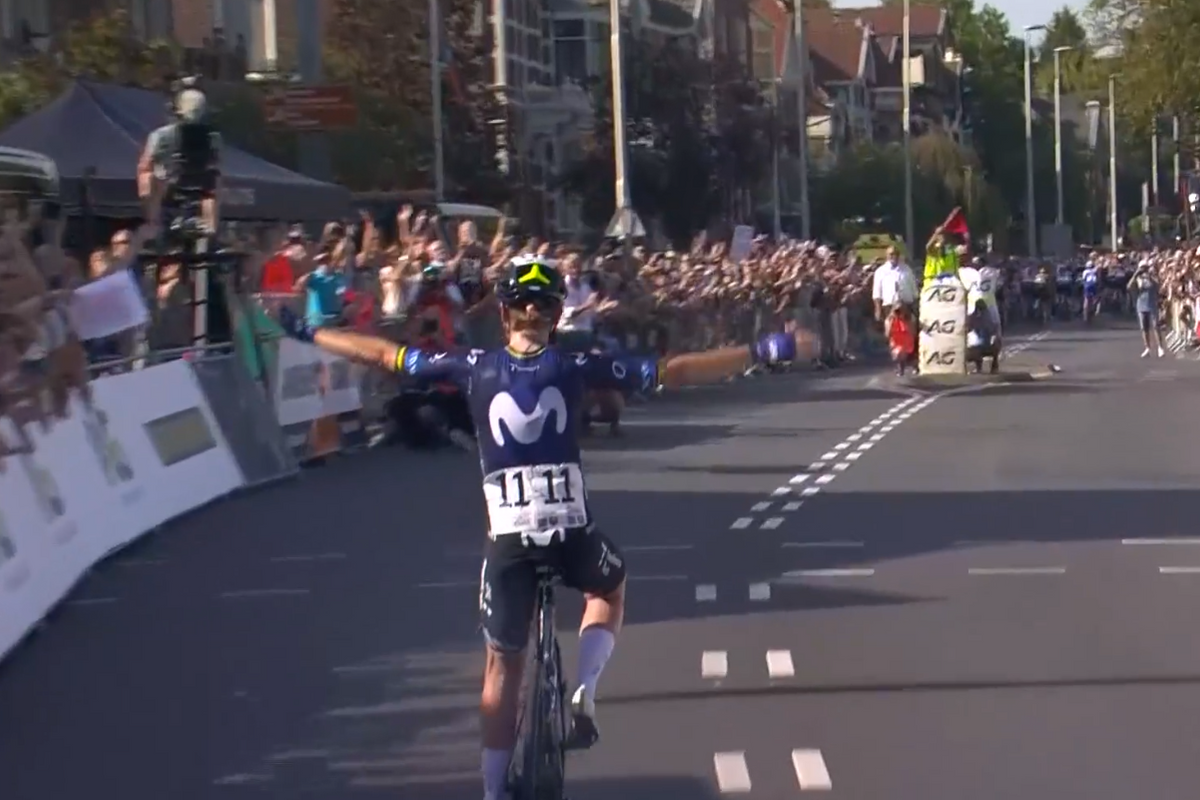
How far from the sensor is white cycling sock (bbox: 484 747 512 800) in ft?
25.4

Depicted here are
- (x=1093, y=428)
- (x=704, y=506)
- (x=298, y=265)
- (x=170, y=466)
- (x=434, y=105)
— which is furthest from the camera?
(x=434, y=105)

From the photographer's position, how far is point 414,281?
23.2m

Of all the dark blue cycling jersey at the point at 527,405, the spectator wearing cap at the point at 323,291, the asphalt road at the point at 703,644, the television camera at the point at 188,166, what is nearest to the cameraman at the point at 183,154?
the television camera at the point at 188,166

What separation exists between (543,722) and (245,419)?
38.7 ft

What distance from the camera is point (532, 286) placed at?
7.80 m

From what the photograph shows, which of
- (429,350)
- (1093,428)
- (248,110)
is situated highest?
(248,110)

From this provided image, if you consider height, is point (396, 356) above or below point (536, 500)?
above

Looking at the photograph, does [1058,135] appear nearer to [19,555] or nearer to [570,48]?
[570,48]

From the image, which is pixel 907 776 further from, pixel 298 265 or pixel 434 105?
pixel 434 105

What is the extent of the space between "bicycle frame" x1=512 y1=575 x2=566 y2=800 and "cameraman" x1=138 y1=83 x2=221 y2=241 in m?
11.7

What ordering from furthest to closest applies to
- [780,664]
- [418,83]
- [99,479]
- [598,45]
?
[598,45] → [418,83] → [99,479] → [780,664]

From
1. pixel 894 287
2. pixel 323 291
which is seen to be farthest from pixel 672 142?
pixel 323 291

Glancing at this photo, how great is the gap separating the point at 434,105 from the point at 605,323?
1546 cm

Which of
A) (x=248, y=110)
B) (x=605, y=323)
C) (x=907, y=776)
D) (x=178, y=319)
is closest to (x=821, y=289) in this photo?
(x=248, y=110)
